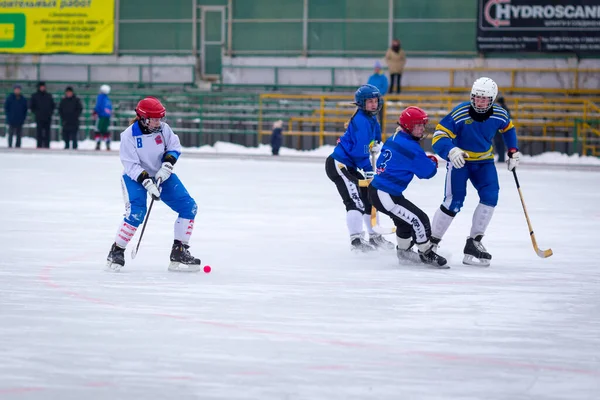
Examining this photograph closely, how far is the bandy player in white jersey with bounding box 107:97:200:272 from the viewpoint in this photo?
805 cm

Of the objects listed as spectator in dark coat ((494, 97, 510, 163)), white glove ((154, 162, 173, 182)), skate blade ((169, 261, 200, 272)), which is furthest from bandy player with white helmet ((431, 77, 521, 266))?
spectator in dark coat ((494, 97, 510, 163))

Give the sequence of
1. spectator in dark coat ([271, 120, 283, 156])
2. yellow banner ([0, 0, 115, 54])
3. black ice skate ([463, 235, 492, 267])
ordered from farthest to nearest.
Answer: yellow banner ([0, 0, 115, 54]) < spectator in dark coat ([271, 120, 283, 156]) < black ice skate ([463, 235, 492, 267])

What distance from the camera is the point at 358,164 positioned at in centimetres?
997

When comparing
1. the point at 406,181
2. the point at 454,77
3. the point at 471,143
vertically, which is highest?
the point at 454,77

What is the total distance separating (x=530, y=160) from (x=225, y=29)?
31.5 ft

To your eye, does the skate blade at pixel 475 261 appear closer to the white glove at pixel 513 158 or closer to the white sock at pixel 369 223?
the white glove at pixel 513 158

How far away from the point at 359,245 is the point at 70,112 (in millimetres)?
18209

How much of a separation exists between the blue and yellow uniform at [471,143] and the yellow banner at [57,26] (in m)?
23.0

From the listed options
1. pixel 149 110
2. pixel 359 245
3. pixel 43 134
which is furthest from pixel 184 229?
pixel 43 134

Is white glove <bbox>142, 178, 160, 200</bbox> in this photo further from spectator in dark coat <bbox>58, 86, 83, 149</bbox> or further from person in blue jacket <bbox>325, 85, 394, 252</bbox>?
spectator in dark coat <bbox>58, 86, 83, 149</bbox>

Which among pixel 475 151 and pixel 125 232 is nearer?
pixel 125 232

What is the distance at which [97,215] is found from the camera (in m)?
12.3

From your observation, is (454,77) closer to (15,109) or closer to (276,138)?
(276,138)

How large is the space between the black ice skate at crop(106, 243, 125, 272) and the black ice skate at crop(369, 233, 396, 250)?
2.51 meters
